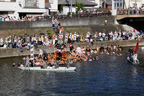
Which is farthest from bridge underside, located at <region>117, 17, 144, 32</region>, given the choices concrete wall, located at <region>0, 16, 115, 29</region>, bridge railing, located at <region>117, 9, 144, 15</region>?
concrete wall, located at <region>0, 16, 115, 29</region>

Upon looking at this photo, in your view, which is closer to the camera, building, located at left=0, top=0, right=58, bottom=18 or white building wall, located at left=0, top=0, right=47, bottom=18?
white building wall, located at left=0, top=0, right=47, bottom=18

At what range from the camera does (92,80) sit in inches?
1844

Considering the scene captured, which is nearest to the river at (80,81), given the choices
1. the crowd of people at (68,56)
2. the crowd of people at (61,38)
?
the crowd of people at (68,56)

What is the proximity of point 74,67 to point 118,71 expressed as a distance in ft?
19.3

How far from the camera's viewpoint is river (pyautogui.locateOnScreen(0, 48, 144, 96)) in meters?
41.5

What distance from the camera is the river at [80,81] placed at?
41.5 m

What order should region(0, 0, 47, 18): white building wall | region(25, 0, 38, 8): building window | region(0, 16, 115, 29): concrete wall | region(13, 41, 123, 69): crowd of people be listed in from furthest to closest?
region(25, 0, 38, 8): building window → region(0, 0, 47, 18): white building wall → region(0, 16, 115, 29): concrete wall → region(13, 41, 123, 69): crowd of people

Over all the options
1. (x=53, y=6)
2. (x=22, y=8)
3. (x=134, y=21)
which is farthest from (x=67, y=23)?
(x=53, y=6)

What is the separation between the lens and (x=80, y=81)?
4628 cm

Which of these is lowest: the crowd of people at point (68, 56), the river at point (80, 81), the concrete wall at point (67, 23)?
the river at point (80, 81)

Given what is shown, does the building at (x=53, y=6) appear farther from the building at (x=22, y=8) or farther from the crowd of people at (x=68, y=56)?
the crowd of people at (x=68, y=56)

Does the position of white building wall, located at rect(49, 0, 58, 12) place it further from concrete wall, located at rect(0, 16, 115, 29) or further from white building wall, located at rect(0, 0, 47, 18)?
concrete wall, located at rect(0, 16, 115, 29)

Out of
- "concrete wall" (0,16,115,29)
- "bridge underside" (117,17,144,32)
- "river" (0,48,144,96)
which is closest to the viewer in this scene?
"river" (0,48,144,96)

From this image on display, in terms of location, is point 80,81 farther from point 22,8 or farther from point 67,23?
point 22,8
